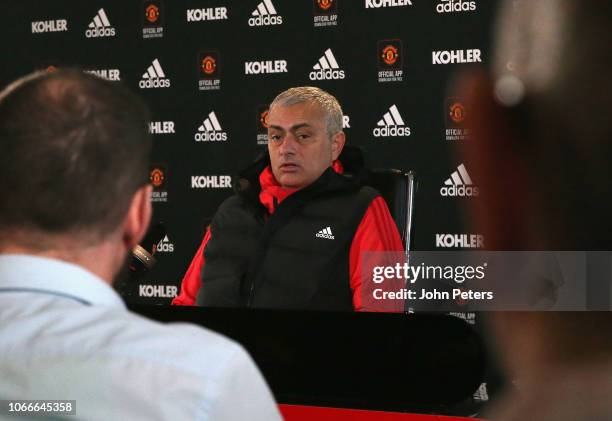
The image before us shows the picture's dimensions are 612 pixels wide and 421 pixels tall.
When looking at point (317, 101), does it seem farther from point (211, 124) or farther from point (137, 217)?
point (211, 124)

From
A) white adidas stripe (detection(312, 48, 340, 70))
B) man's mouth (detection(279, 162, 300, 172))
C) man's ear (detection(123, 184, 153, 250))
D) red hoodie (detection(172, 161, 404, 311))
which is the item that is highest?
white adidas stripe (detection(312, 48, 340, 70))

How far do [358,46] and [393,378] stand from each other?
3.27 m

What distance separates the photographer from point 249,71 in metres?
4.37

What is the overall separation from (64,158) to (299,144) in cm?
194

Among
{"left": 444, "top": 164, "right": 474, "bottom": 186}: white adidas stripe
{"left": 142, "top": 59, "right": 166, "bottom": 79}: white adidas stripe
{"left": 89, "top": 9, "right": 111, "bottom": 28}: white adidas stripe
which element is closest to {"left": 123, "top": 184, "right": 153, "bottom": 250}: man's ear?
{"left": 444, "top": 164, "right": 474, "bottom": 186}: white adidas stripe

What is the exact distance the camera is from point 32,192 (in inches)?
22.7

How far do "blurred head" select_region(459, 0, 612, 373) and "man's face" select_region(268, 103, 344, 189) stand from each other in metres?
2.09

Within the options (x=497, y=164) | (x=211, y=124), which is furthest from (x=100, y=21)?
(x=497, y=164)

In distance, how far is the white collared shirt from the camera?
50 centimetres

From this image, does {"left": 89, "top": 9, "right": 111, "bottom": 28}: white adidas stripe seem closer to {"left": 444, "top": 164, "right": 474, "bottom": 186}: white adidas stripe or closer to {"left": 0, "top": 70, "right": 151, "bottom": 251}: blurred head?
{"left": 444, "top": 164, "right": 474, "bottom": 186}: white adidas stripe

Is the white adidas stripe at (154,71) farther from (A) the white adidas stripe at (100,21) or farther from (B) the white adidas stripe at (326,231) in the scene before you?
(B) the white adidas stripe at (326,231)

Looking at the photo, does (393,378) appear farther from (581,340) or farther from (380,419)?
→ (581,340)

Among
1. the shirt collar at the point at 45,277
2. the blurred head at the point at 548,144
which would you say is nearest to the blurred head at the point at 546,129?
the blurred head at the point at 548,144

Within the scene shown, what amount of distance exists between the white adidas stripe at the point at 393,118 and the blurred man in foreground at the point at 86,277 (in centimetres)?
350
